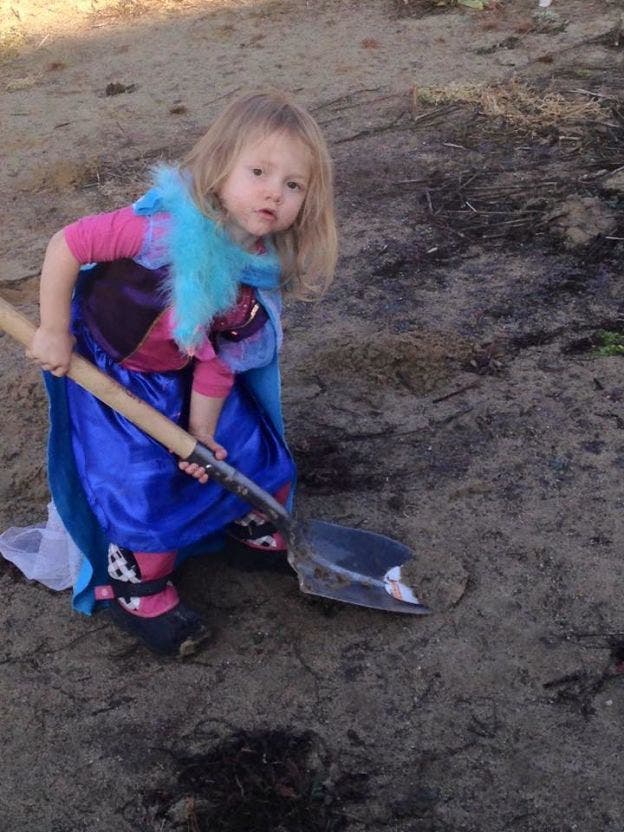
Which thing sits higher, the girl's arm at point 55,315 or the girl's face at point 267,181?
the girl's face at point 267,181

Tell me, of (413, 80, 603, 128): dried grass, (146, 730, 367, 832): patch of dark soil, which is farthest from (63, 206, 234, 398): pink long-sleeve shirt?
(413, 80, 603, 128): dried grass

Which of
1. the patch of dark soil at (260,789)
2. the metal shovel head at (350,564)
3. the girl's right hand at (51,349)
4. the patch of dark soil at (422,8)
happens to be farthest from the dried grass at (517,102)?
the patch of dark soil at (260,789)

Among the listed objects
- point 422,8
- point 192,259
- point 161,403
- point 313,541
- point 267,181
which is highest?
point 267,181

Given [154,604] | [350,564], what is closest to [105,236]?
[154,604]

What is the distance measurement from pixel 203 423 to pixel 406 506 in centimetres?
74

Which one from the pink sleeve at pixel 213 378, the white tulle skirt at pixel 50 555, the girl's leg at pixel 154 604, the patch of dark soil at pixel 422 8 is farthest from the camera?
the patch of dark soil at pixel 422 8

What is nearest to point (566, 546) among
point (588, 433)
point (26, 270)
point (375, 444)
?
point (588, 433)

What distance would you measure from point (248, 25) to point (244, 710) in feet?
17.1

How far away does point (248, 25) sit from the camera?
6496 mm

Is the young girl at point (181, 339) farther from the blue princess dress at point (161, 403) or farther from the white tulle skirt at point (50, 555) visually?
the white tulle skirt at point (50, 555)

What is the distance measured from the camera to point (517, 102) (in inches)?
199

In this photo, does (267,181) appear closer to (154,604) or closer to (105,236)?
(105,236)

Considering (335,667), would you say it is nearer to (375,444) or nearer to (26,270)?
(375,444)

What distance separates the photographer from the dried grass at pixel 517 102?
16.0ft
